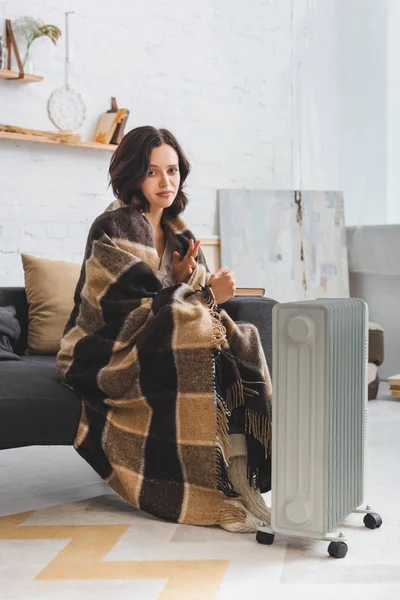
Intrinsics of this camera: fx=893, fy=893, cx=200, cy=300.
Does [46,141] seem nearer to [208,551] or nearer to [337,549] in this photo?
[208,551]

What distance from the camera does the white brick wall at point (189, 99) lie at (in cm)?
437

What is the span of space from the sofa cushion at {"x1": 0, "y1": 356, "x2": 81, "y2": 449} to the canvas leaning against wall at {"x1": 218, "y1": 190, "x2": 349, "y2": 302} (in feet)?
9.19

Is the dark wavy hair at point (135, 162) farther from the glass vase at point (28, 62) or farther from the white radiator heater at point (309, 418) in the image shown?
the glass vase at point (28, 62)

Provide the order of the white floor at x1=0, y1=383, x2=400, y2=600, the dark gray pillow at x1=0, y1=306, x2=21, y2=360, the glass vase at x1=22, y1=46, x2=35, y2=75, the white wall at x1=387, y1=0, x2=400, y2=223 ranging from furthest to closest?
the white wall at x1=387, y1=0, x2=400, y2=223
the glass vase at x1=22, y1=46, x2=35, y2=75
the dark gray pillow at x1=0, y1=306, x2=21, y2=360
the white floor at x1=0, y1=383, x2=400, y2=600

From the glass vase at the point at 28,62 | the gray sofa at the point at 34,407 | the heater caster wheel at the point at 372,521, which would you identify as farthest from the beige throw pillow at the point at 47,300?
the glass vase at the point at 28,62

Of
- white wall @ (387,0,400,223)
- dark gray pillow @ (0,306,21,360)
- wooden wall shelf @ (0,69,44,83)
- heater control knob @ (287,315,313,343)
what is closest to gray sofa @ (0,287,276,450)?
dark gray pillow @ (0,306,21,360)

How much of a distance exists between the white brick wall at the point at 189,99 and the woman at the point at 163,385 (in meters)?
1.76

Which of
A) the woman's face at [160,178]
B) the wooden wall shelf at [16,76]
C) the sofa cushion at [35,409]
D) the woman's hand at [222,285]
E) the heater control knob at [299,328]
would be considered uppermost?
the wooden wall shelf at [16,76]

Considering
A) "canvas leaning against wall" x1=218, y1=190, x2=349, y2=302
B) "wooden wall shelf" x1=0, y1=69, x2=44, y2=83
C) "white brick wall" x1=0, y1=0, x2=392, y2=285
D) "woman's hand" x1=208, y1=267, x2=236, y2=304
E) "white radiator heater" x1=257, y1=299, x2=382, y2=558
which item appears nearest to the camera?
"white radiator heater" x1=257, y1=299, x2=382, y2=558

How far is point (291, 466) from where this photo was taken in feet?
7.05

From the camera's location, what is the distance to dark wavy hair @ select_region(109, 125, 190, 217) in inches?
106

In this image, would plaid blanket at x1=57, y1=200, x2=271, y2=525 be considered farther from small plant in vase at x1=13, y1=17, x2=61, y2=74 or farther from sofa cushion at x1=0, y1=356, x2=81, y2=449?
small plant in vase at x1=13, y1=17, x2=61, y2=74

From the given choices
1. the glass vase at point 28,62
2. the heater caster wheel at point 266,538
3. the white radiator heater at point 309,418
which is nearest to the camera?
the white radiator heater at point 309,418

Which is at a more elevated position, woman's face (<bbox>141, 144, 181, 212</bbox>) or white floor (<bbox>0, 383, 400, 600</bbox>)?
woman's face (<bbox>141, 144, 181, 212</bbox>)
